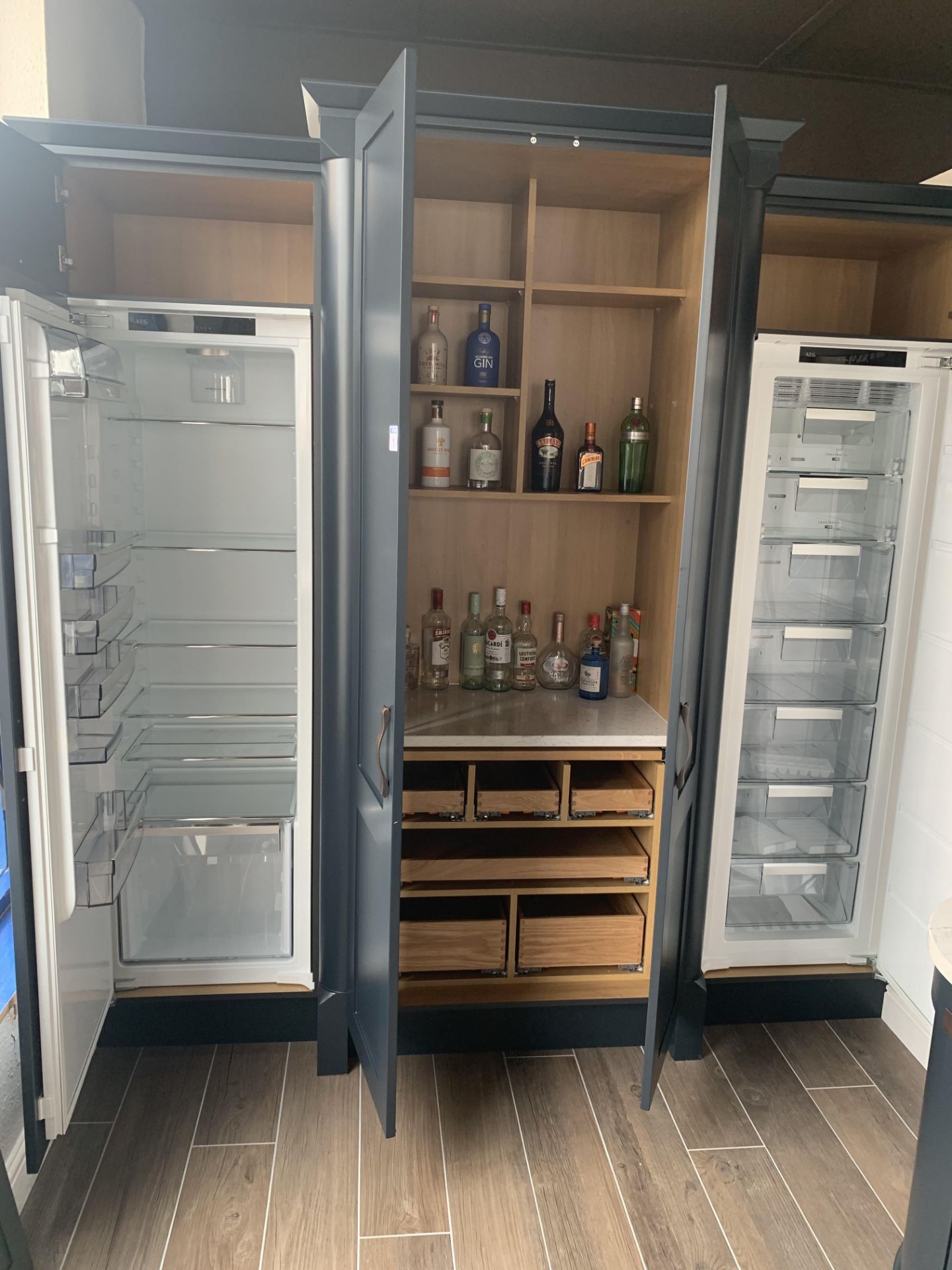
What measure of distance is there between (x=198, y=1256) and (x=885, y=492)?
234 cm

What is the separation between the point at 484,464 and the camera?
2.46 m

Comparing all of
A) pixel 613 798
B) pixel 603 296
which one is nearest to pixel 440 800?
pixel 613 798

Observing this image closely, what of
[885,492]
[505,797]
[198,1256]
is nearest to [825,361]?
[885,492]

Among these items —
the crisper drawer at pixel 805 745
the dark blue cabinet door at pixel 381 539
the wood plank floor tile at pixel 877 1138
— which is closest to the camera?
the dark blue cabinet door at pixel 381 539

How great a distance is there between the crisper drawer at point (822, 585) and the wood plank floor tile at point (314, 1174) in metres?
1.60

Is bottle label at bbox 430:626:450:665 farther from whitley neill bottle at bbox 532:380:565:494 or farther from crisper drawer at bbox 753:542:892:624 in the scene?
crisper drawer at bbox 753:542:892:624

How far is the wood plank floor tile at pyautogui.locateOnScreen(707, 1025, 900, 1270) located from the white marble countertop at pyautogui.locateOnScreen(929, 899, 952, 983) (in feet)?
2.98

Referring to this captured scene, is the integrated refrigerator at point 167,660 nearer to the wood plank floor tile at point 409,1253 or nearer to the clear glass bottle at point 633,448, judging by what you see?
the wood plank floor tile at point 409,1253

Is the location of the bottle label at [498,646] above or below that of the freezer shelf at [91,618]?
below

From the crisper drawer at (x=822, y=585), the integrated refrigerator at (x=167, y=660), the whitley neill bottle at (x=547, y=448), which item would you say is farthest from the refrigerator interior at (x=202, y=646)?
the crisper drawer at (x=822, y=585)

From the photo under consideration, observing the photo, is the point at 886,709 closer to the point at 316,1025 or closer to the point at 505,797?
the point at 505,797

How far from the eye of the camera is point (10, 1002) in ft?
7.27

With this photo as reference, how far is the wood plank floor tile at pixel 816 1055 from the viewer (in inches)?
92.9

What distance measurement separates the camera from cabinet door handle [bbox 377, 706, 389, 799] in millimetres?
1782
